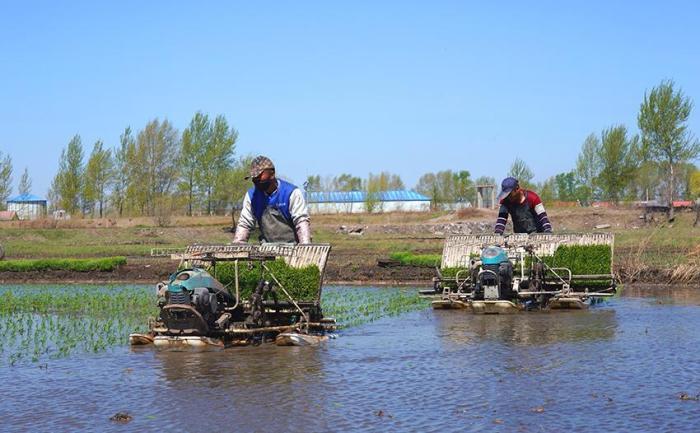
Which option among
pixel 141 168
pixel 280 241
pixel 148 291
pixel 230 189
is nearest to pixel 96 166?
pixel 141 168

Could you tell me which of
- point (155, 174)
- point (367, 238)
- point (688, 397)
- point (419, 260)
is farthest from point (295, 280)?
point (155, 174)

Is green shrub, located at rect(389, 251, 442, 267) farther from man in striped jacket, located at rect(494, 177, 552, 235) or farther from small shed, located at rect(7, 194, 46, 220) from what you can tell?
small shed, located at rect(7, 194, 46, 220)

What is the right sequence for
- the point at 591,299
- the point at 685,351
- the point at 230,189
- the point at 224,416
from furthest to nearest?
A: the point at 230,189 < the point at 591,299 < the point at 685,351 < the point at 224,416

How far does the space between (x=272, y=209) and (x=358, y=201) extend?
90225 millimetres

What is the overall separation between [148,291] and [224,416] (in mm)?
15362

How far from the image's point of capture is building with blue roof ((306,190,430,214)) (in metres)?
100

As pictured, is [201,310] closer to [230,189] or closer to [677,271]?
[677,271]

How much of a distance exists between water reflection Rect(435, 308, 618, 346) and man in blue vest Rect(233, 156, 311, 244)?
2544mm

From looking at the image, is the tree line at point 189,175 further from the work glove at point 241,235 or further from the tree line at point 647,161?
the work glove at point 241,235

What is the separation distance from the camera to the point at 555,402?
7.77m

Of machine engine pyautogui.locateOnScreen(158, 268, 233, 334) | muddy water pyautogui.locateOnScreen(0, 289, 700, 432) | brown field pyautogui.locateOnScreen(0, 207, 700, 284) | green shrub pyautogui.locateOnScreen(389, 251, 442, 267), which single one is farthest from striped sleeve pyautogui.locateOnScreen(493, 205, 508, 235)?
A: green shrub pyautogui.locateOnScreen(389, 251, 442, 267)

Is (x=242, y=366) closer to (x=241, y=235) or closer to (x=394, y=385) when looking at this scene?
(x=394, y=385)

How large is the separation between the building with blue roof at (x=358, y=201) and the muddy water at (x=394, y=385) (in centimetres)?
8572

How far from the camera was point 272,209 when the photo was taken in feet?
41.0
